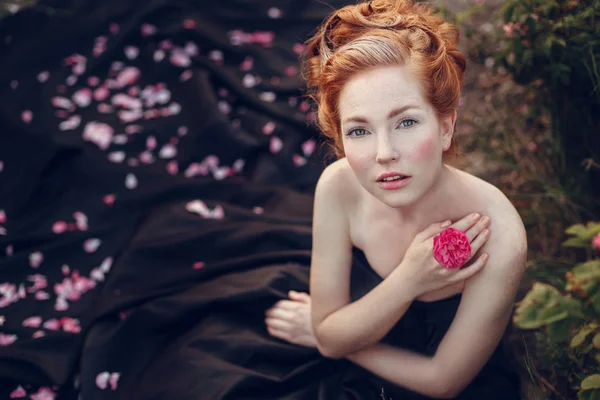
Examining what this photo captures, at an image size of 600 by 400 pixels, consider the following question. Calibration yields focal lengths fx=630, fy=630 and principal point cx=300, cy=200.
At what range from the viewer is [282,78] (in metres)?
3.72

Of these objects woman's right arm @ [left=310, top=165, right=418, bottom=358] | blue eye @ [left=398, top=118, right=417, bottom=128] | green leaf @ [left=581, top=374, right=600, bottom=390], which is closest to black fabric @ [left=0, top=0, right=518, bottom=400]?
woman's right arm @ [left=310, top=165, right=418, bottom=358]

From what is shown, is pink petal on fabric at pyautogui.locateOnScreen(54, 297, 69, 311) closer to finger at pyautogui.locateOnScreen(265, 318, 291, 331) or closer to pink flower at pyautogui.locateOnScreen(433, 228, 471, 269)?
finger at pyautogui.locateOnScreen(265, 318, 291, 331)

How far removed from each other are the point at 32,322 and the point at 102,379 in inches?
21.2

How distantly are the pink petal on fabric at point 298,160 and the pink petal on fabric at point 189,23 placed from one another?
1238 mm

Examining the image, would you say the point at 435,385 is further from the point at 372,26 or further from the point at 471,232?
the point at 372,26

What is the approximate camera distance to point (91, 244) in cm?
298

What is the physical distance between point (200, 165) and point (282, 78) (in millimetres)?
794

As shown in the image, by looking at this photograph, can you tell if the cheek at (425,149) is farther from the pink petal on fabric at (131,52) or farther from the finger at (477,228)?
the pink petal on fabric at (131,52)

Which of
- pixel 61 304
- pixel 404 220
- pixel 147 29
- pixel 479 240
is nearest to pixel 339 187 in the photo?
pixel 404 220

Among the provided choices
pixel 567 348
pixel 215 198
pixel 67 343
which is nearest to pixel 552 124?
pixel 567 348

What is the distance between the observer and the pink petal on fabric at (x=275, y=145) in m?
3.30

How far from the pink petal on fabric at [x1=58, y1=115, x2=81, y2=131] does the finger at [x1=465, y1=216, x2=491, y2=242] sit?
8.17 ft

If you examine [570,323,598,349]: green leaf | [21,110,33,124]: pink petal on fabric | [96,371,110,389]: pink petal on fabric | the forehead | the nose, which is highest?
the forehead

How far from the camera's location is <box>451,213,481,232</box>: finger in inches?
65.9
